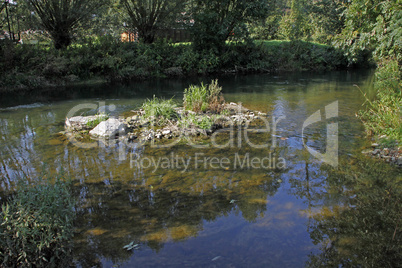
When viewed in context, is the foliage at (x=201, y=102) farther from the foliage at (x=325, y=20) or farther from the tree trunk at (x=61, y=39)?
the foliage at (x=325, y=20)

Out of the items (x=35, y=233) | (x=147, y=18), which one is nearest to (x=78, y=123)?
(x=35, y=233)

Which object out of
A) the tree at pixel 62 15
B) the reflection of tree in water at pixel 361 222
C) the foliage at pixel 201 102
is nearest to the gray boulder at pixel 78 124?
the foliage at pixel 201 102

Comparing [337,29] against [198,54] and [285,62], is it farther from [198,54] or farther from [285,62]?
[198,54]

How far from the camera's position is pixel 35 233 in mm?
3637

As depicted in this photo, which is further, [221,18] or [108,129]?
[221,18]

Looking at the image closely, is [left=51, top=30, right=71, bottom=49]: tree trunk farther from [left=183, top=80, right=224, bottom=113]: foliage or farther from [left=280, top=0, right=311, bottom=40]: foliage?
[left=280, top=0, right=311, bottom=40]: foliage

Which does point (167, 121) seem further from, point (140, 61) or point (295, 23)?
point (295, 23)

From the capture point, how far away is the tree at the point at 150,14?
890 inches

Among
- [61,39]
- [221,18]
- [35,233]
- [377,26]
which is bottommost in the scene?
[35,233]

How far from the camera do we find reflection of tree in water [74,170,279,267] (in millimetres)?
4598

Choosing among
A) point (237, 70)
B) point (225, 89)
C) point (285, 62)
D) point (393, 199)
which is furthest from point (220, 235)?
point (285, 62)

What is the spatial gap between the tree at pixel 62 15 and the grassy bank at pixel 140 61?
106 centimetres

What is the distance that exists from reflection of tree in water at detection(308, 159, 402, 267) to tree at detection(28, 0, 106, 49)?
740 inches

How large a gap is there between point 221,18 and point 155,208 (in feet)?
68.0
